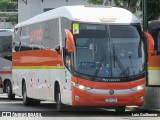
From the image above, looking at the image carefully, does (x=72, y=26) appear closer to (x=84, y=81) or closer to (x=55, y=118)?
(x=84, y=81)

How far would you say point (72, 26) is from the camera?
19500 millimetres

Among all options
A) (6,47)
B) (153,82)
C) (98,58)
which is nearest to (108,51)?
(98,58)

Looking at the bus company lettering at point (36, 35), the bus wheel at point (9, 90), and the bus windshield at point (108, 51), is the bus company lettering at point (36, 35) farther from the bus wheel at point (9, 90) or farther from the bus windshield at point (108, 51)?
the bus wheel at point (9, 90)

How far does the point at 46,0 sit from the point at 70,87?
51.9 meters

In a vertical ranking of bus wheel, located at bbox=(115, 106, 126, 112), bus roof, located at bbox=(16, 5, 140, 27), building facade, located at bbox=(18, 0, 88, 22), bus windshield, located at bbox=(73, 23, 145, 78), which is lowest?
bus wheel, located at bbox=(115, 106, 126, 112)

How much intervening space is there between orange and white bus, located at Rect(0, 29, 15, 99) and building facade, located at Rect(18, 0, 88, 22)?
3736cm

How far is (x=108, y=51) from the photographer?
19422 millimetres

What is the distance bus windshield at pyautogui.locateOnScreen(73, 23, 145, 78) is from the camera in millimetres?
19203

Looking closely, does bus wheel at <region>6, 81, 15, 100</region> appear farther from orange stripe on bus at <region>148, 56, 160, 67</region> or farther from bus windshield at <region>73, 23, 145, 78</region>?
bus windshield at <region>73, 23, 145, 78</region>

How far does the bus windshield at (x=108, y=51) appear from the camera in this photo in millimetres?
19203

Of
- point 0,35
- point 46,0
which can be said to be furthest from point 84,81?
point 46,0

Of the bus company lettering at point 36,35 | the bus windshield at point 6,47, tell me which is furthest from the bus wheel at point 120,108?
the bus windshield at point 6,47

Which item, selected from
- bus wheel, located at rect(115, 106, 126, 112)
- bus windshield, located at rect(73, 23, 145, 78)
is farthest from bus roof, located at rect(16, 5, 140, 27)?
bus wheel, located at rect(115, 106, 126, 112)

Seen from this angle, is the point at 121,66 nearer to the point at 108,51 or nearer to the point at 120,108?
the point at 108,51
